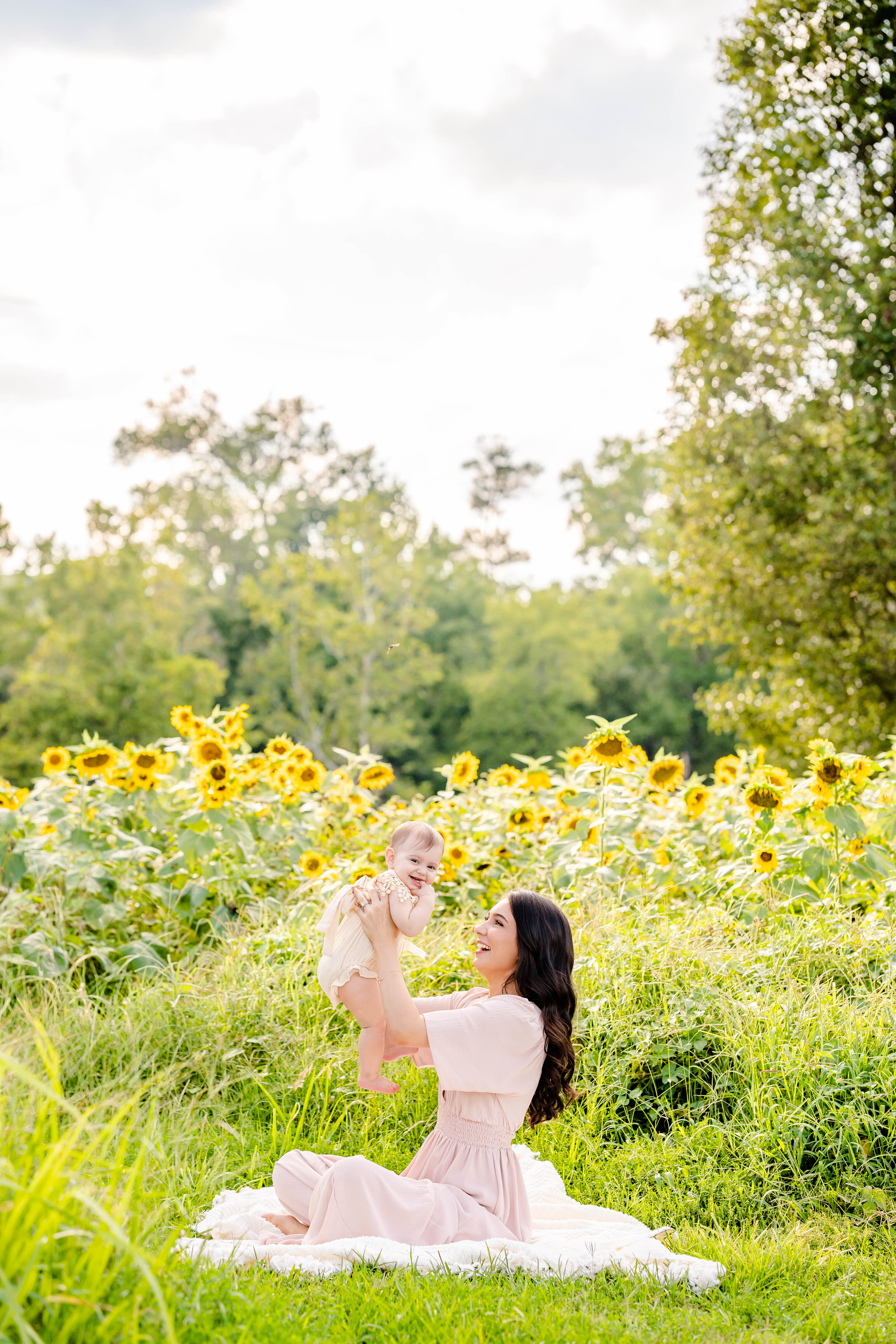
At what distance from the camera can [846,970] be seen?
418 cm

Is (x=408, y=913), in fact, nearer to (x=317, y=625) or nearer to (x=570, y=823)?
(x=570, y=823)

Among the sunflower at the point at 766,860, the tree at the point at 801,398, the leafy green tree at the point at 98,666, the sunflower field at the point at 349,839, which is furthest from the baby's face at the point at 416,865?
the leafy green tree at the point at 98,666

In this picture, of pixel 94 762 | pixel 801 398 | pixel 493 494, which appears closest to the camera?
pixel 94 762

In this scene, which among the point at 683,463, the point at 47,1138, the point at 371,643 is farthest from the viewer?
the point at 371,643

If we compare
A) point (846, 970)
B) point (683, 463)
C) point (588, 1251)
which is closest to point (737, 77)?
point (683, 463)

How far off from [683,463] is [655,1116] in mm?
9185

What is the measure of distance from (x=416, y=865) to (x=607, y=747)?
225cm

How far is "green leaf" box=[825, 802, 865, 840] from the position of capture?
4598mm

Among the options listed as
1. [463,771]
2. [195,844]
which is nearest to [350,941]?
[195,844]

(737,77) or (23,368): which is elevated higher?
(737,77)

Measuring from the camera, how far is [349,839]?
5.86 metres

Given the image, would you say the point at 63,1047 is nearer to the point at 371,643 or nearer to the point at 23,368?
the point at 23,368

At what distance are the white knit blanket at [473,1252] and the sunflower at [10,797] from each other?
285 cm

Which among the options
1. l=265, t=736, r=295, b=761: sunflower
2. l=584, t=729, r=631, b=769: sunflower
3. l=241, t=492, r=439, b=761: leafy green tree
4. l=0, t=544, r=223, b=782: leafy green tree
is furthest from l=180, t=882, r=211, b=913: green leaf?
l=241, t=492, r=439, b=761: leafy green tree
